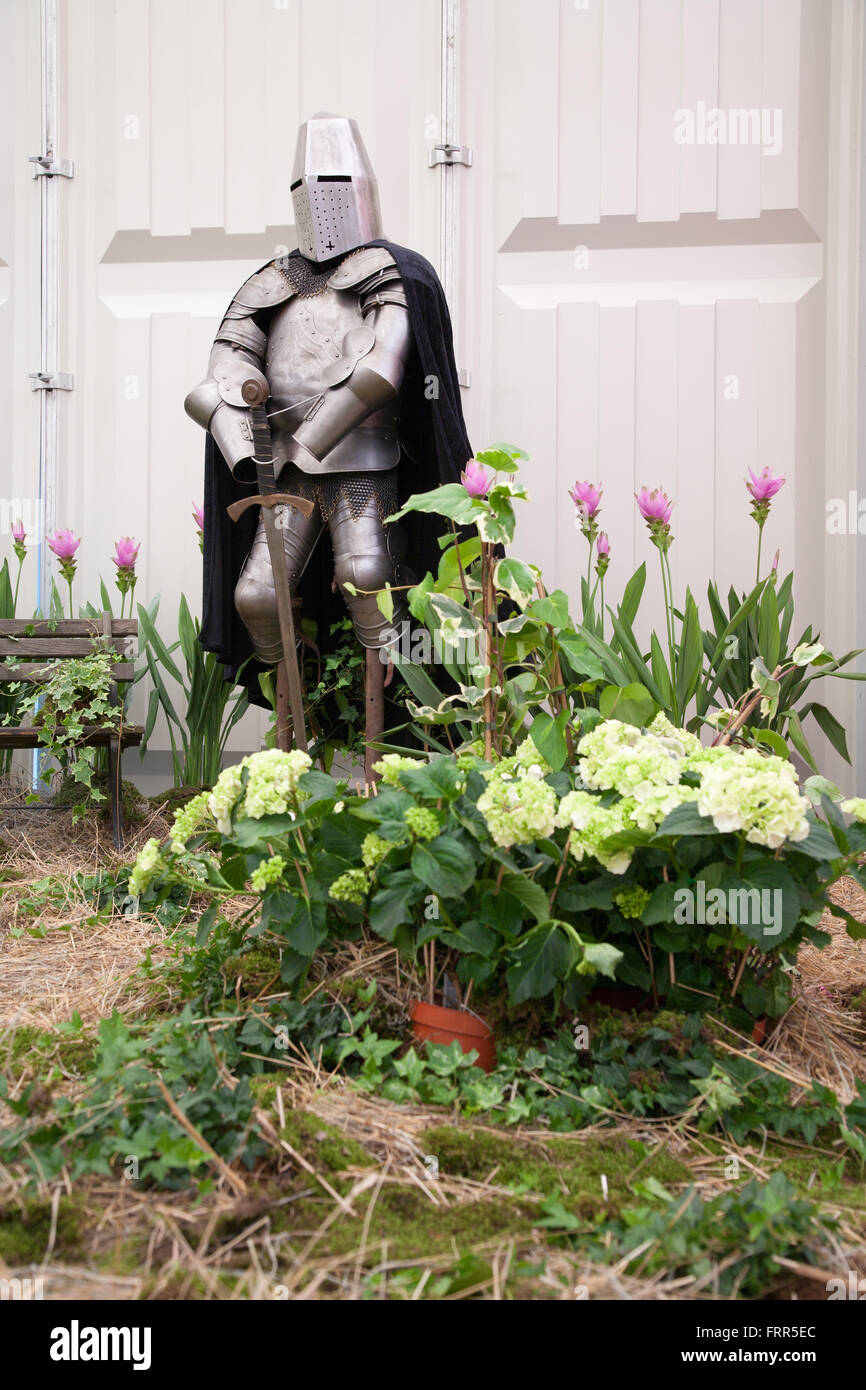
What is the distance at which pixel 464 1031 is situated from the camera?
1.18 m

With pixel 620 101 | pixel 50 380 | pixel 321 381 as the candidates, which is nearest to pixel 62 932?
pixel 321 381

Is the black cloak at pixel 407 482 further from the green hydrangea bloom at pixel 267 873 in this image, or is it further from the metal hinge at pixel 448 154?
the green hydrangea bloom at pixel 267 873

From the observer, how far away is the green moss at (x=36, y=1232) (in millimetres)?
829

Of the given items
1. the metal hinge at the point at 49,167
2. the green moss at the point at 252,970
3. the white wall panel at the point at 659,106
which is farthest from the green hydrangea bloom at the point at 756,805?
the metal hinge at the point at 49,167

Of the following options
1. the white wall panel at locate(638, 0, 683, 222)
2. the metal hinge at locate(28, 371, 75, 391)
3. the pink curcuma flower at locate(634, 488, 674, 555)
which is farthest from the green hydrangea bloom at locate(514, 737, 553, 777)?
the metal hinge at locate(28, 371, 75, 391)

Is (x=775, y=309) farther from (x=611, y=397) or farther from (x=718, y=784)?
(x=718, y=784)

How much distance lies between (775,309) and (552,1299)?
2922 millimetres

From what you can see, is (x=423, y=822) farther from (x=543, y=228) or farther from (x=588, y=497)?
(x=543, y=228)

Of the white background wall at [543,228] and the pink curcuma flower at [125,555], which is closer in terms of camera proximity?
the pink curcuma flower at [125,555]

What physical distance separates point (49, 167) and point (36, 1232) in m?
3.29

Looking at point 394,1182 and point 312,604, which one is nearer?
point 394,1182

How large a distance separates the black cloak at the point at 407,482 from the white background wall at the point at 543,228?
68 cm

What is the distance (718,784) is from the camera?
1.06 m
